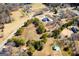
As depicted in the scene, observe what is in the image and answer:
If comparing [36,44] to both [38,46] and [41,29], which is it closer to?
[38,46]

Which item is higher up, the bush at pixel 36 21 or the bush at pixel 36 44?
the bush at pixel 36 21

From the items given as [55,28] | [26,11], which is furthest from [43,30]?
[26,11]

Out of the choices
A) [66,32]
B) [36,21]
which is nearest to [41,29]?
[36,21]

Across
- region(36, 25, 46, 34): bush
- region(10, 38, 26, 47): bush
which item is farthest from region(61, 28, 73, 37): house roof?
region(10, 38, 26, 47): bush

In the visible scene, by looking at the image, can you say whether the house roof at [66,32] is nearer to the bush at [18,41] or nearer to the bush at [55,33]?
the bush at [55,33]

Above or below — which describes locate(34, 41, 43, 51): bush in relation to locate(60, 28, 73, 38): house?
below

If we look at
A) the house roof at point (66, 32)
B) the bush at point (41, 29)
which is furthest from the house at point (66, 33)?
the bush at point (41, 29)

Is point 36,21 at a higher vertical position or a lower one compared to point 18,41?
higher

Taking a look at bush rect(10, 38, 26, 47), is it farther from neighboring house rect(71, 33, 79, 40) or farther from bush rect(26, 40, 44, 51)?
neighboring house rect(71, 33, 79, 40)

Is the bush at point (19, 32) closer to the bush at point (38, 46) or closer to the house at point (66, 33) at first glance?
the bush at point (38, 46)

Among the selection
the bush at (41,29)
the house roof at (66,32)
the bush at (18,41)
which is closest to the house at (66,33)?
the house roof at (66,32)

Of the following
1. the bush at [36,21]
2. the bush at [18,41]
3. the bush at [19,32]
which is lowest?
the bush at [18,41]

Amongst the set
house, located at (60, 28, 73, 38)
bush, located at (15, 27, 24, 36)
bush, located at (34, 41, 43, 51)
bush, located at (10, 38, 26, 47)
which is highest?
bush, located at (15, 27, 24, 36)
